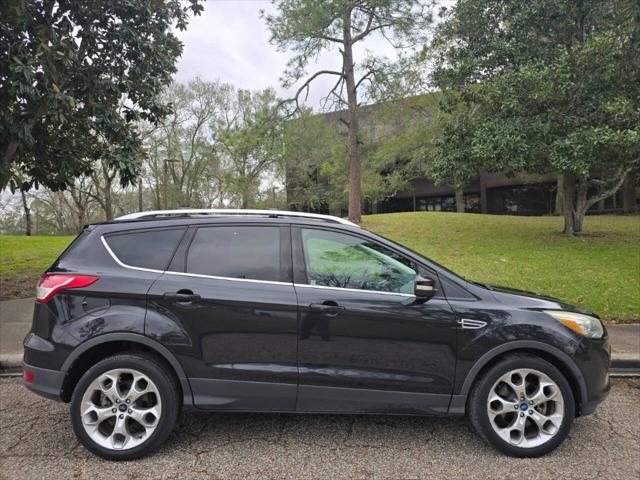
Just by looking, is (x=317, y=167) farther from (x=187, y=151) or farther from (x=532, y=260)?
(x=532, y=260)

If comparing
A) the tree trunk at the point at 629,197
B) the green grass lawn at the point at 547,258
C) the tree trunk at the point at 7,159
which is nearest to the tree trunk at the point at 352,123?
the green grass lawn at the point at 547,258

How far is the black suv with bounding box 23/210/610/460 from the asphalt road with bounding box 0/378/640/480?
0.18 meters

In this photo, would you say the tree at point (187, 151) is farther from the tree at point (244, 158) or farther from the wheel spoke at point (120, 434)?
the wheel spoke at point (120, 434)

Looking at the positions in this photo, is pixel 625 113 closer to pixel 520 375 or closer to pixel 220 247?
pixel 520 375

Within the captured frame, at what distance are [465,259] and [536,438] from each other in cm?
786

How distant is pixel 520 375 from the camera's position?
299cm

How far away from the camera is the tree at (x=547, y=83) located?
9.66 m

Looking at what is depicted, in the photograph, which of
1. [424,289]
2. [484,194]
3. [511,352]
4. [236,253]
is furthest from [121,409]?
[484,194]

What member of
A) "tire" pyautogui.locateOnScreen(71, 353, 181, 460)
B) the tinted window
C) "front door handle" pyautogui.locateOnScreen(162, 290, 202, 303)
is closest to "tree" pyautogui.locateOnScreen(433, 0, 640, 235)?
the tinted window

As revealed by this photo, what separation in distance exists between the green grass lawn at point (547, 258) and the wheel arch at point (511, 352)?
403cm

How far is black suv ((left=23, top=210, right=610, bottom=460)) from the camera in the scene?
9.52 feet

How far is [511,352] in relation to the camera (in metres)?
3.03

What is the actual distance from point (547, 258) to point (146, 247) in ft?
31.9

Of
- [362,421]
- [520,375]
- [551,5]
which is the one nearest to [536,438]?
[520,375]
